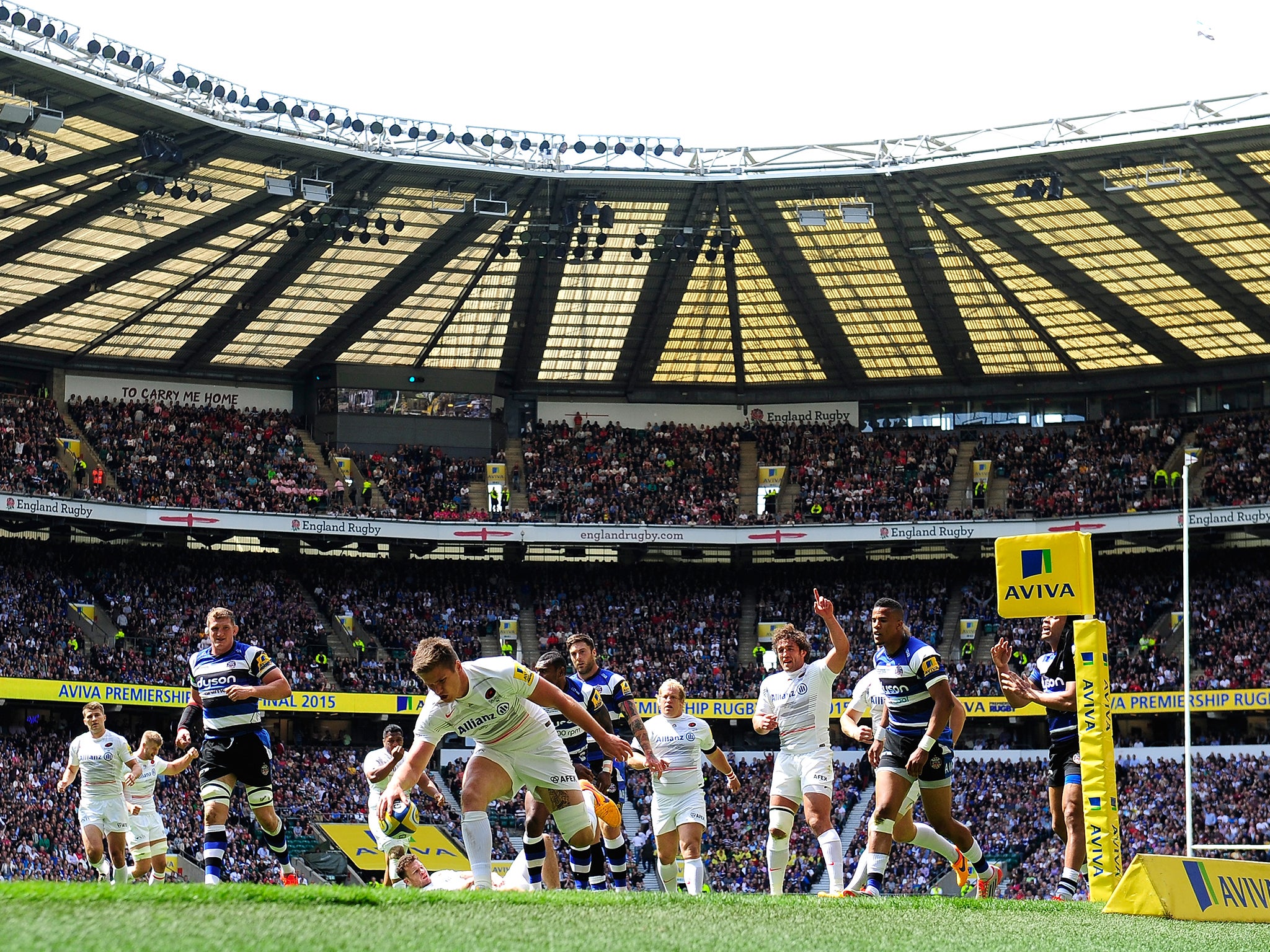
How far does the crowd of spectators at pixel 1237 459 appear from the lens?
4794cm

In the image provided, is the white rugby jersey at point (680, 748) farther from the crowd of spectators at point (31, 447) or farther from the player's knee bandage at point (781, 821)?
the crowd of spectators at point (31, 447)

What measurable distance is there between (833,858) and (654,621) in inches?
1476

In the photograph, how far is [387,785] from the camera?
13.4m

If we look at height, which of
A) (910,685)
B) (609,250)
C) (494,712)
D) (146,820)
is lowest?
(146,820)

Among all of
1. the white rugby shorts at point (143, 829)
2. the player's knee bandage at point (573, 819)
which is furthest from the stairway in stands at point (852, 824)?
the player's knee bandage at point (573, 819)

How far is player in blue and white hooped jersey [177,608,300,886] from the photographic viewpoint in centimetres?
1226

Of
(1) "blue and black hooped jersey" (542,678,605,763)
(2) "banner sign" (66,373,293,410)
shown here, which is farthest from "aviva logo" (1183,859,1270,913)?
(2) "banner sign" (66,373,293,410)

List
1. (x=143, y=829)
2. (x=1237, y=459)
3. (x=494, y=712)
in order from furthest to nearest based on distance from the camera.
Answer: (x=1237, y=459) → (x=143, y=829) → (x=494, y=712)

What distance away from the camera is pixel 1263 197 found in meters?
37.8

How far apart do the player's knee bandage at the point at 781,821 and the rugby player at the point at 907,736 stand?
1196 millimetres

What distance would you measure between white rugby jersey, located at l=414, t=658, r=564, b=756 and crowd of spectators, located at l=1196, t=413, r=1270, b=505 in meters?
42.0

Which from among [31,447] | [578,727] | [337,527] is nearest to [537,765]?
[578,727]

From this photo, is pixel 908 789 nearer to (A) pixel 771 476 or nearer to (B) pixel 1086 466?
(B) pixel 1086 466

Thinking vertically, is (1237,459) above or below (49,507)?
above
